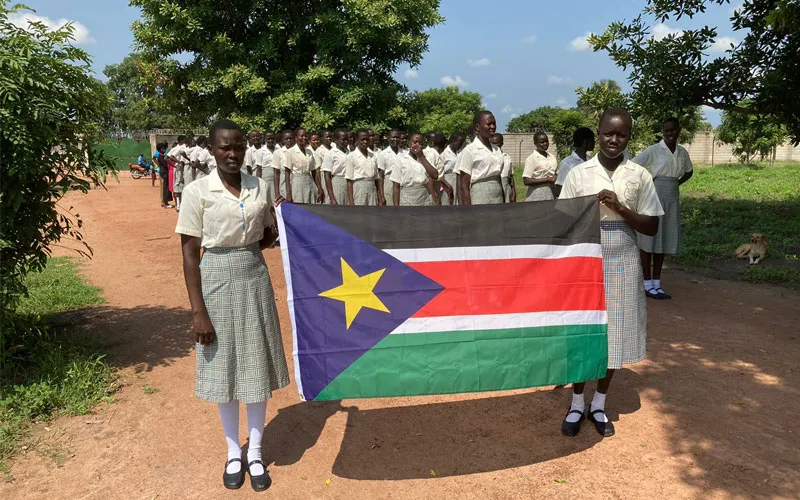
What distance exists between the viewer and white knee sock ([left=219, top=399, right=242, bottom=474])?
3154mm

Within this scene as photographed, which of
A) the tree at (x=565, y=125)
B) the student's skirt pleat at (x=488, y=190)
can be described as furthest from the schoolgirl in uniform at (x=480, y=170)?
the tree at (x=565, y=125)

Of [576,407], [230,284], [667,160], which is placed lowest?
[576,407]

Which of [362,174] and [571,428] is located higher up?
[362,174]

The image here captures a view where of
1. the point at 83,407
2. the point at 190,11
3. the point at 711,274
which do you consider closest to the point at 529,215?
the point at 83,407

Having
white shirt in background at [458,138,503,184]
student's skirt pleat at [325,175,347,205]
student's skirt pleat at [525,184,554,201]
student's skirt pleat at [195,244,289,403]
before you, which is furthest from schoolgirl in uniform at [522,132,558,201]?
student's skirt pleat at [195,244,289,403]

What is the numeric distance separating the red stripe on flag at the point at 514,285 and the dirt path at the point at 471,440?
867mm

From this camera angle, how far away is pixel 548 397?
4.18 m

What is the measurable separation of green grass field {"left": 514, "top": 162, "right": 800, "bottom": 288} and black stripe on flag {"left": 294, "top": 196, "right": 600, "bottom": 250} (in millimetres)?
5056

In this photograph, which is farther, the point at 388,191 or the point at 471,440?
the point at 388,191

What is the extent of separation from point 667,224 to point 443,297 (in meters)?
4.35

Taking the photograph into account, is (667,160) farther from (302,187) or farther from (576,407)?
(302,187)

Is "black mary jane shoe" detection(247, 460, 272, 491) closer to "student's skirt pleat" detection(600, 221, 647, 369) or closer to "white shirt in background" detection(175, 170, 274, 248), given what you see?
"white shirt in background" detection(175, 170, 274, 248)

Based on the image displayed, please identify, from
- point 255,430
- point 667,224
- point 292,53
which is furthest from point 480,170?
point 292,53

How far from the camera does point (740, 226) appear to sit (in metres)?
10.4
